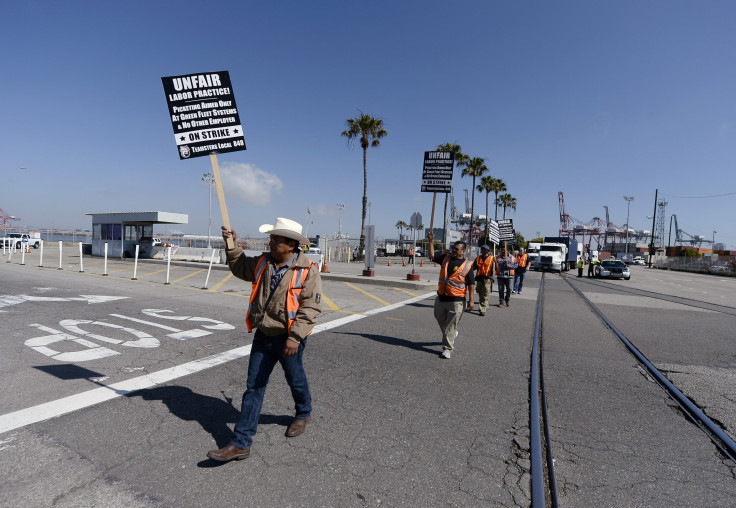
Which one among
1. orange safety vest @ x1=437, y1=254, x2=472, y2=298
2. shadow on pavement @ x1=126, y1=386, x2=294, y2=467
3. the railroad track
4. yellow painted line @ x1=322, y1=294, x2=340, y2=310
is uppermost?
orange safety vest @ x1=437, y1=254, x2=472, y2=298

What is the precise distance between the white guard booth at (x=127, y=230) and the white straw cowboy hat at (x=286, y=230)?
26.0m

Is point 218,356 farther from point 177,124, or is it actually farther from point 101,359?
point 177,124

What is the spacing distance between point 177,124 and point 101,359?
10.0 ft

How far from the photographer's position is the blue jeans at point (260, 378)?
9.30ft

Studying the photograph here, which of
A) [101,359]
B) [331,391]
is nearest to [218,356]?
[101,359]

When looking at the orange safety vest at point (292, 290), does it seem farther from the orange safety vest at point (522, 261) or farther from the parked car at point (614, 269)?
the parked car at point (614, 269)

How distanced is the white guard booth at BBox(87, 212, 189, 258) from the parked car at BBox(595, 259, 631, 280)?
28427 millimetres

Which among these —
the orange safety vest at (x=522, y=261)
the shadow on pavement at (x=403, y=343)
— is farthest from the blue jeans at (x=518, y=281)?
the shadow on pavement at (x=403, y=343)

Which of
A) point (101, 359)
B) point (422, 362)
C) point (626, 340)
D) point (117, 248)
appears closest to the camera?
point (101, 359)

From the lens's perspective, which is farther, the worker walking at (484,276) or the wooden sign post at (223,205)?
the worker walking at (484,276)

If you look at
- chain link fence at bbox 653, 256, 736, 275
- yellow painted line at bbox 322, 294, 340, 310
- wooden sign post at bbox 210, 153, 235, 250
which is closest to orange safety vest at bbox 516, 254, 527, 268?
yellow painted line at bbox 322, 294, 340, 310

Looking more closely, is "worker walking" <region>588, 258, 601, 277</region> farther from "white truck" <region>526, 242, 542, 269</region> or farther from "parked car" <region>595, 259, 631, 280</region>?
"white truck" <region>526, 242, 542, 269</region>

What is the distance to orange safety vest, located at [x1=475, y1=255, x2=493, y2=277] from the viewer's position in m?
9.52

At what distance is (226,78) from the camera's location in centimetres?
432
